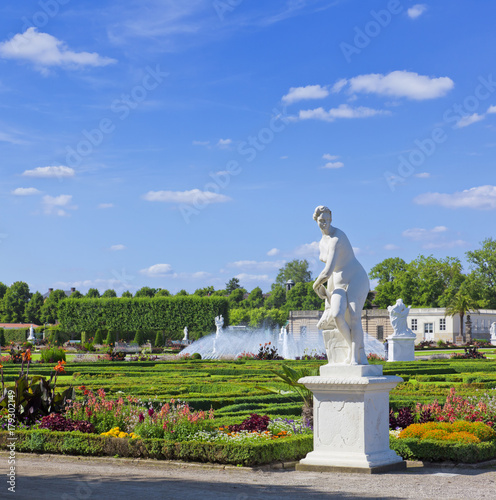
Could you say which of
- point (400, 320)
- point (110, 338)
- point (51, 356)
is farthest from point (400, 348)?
point (110, 338)

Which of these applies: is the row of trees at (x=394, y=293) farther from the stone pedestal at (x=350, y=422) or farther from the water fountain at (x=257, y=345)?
the stone pedestal at (x=350, y=422)

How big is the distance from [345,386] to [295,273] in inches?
4056

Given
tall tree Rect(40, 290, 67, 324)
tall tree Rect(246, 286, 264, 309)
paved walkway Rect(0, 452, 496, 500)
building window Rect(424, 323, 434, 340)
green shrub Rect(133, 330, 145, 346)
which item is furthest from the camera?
tall tree Rect(246, 286, 264, 309)

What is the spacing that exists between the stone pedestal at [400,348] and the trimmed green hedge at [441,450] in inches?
776

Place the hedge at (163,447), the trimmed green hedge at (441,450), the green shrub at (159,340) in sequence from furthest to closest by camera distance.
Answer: the green shrub at (159,340) → the trimmed green hedge at (441,450) → the hedge at (163,447)

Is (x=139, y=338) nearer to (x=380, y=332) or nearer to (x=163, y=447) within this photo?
(x=380, y=332)

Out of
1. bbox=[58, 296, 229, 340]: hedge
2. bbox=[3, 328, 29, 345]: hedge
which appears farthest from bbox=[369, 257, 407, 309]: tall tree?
bbox=[3, 328, 29, 345]: hedge

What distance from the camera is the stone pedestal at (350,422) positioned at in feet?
26.1

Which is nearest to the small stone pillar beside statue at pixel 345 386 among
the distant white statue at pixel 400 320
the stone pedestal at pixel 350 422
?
the stone pedestal at pixel 350 422

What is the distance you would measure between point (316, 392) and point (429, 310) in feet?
202

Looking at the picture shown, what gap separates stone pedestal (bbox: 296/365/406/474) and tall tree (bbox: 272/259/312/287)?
335ft

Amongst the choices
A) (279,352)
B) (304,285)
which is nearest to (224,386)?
(279,352)

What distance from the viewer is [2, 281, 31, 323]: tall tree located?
9006cm

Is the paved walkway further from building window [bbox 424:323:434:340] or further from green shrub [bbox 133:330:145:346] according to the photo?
building window [bbox 424:323:434:340]
